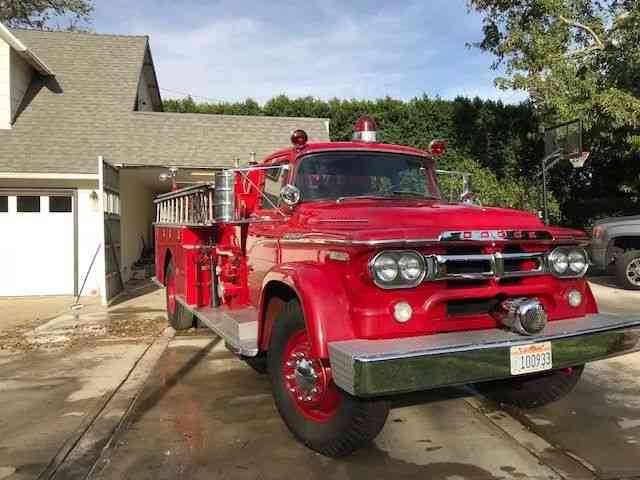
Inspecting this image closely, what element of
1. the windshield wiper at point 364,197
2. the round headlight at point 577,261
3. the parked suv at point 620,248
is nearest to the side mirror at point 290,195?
the windshield wiper at point 364,197

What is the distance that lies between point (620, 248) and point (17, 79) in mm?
12680

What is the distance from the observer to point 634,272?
412 inches

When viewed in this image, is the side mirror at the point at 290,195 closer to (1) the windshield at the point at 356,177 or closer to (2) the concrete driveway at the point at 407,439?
(1) the windshield at the point at 356,177

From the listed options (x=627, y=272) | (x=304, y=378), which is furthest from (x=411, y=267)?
(x=627, y=272)

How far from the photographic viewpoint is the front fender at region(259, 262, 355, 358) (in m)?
3.18

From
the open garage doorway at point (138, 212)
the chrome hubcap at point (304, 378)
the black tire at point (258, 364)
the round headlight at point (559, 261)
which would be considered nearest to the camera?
the chrome hubcap at point (304, 378)

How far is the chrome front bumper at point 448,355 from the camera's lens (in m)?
2.86

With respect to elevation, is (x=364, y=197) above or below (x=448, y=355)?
above

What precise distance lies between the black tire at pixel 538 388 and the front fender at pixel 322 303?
169 centimetres

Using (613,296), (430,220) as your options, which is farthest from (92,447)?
(613,296)

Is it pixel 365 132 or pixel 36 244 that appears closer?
pixel 365 132

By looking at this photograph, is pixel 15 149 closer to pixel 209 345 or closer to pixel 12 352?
pixel 12 352

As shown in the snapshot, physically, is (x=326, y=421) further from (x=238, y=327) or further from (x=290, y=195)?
(x=290, y=195)

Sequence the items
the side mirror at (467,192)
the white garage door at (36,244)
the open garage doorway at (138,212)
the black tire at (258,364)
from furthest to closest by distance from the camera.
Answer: the open garage doorway at (138,212), the white garage door at (36,244), the black tire at (258,364), the side mirror at (467,192)
